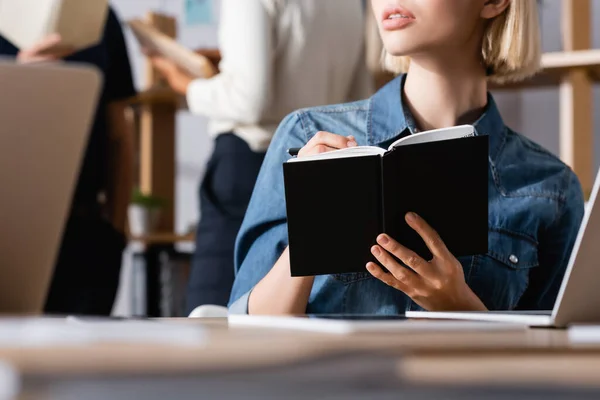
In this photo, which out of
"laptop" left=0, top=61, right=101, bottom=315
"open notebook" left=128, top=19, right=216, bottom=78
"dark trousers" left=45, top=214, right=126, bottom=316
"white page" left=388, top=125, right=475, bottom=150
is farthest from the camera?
"open notebook" left=128, top=19, right=216, bottom=78

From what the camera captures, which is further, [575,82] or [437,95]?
[575,82]

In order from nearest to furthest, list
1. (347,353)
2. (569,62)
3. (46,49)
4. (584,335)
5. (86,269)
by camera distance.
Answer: (347,353) < (584,335) < (46,49) < (86,269) < (569,62)

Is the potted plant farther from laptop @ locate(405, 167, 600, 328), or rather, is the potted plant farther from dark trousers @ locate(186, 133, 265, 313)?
laptop @ locate(405, 167, 600, 328)

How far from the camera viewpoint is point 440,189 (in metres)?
1.10

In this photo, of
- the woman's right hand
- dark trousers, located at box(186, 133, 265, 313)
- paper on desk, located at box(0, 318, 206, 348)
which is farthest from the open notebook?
paper on desk, located at box(0, 318, 206, 348)

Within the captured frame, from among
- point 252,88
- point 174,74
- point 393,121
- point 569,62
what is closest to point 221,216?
point 252,88

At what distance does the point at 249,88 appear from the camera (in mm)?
2062

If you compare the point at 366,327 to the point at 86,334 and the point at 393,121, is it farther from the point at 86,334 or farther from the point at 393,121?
the point at 393,121

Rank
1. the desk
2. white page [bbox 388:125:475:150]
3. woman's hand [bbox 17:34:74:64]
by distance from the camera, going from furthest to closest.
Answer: woman's hand [bbox 17:34:74:64], white page [bbox 388:125:475:150], the desk

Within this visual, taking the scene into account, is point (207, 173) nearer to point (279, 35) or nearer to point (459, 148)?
point (279, 35)

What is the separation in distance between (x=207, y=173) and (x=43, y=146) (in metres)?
1.46

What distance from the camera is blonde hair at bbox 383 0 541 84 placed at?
154cm

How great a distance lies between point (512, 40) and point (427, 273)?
577 millimetres

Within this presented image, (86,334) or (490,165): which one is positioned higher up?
(86,334)
